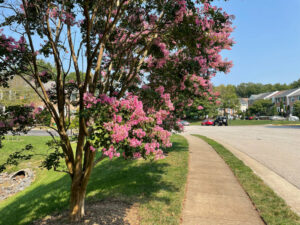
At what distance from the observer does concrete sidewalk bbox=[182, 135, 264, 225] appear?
4.16 metres

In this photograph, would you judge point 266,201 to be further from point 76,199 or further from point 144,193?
point 76,199

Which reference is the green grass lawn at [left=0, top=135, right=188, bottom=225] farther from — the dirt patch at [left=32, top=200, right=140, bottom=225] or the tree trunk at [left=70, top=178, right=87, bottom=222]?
the tree trunk at [left=70, top=178, right=87, bottom=222]

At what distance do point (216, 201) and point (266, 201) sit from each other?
43.6 inches

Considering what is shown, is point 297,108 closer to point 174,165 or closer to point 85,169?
point 174,165

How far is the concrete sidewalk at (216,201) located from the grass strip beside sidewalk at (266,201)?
0.15m

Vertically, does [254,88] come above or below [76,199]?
above

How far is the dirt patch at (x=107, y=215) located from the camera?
4.09 metres

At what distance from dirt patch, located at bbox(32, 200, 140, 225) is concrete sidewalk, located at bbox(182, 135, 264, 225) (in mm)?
1040

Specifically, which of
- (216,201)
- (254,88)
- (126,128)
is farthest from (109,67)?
(254,88)

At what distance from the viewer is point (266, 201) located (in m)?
4.97

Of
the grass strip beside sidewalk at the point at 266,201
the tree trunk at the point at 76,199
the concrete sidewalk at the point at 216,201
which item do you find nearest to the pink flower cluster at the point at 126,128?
the tree trunk at the point at 76,199

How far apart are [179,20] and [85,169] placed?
3417 millimetres

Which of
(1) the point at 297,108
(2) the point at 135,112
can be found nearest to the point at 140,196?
(2) the point at 135,112

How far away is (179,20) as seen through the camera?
14.3 ft
